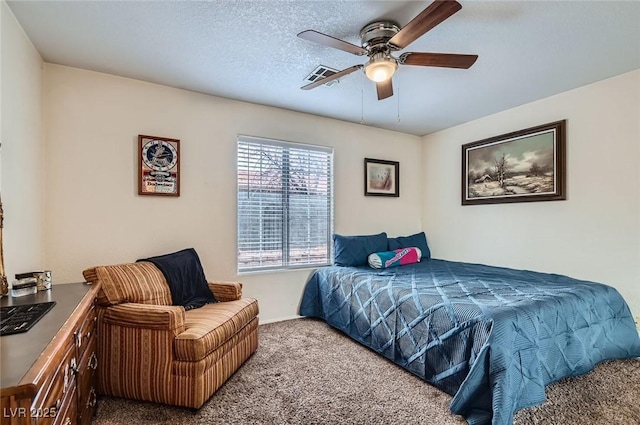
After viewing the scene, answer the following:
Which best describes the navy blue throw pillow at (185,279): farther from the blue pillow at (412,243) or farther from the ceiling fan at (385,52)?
the blue pillow at (412,243)

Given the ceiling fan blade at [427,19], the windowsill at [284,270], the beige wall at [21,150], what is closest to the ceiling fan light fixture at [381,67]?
the ceiling fan blade at [427,19]

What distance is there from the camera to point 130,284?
2.13 m

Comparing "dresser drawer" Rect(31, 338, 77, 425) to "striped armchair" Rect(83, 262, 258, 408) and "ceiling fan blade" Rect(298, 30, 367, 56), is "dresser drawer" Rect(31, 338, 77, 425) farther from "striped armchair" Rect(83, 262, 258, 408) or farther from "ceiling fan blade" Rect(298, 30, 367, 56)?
"ceiling fan blade" Rect(298, 30, 367, 56)

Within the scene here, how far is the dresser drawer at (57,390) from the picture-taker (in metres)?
0.85

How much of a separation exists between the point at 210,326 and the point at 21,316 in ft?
3.27

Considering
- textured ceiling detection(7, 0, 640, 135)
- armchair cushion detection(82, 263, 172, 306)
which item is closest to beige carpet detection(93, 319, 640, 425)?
armchair cushion detection(82, 263, 172, 306)

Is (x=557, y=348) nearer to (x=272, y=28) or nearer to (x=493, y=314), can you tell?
(x=493, y=314)

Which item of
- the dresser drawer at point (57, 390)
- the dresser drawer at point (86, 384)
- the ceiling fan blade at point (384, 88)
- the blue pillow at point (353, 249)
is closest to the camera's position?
the dresser drawer at point (57, 390)

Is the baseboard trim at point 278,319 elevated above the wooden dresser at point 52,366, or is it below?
below

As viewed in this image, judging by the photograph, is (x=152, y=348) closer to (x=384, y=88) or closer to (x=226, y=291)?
(x=226, y=291)

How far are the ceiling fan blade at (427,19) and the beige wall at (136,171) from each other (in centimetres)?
201

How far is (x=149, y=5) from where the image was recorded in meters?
1.80

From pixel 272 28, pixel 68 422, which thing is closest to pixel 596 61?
pixel 272 28

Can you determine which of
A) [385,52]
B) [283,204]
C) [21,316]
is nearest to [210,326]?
[21,316]
